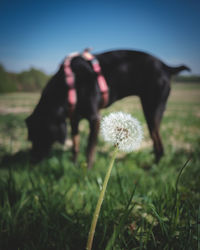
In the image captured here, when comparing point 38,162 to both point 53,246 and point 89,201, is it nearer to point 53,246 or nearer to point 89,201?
point 89,201

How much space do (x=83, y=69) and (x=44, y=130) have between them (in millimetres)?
1235

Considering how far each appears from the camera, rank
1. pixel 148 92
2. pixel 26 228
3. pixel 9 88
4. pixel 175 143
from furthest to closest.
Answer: pixel 9 88
pixel 175 143
pixel 148 92
pixel 26 228

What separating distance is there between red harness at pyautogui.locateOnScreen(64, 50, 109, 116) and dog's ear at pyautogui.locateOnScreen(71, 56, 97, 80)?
0.06 metres

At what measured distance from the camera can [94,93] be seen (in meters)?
2.62

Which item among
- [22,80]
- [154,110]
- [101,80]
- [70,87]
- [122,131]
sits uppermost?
[22,80]

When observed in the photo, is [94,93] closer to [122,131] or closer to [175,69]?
[175,69]

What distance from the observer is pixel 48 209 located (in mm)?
1244

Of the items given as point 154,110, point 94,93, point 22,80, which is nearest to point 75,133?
point 94,93

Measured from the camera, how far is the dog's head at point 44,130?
2.61 m

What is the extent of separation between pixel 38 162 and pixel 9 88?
113 feet

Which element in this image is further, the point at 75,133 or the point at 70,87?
the point at 75,133

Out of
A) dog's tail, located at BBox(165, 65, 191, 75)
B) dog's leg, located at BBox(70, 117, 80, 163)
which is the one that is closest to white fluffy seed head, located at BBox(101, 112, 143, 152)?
dog's leg, located at BBox(70, 117, 80, 163)

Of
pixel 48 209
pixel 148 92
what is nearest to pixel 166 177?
pixel 148 92

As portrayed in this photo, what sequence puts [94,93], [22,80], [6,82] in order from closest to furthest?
[94,93]
[6,82]
[22,80]
